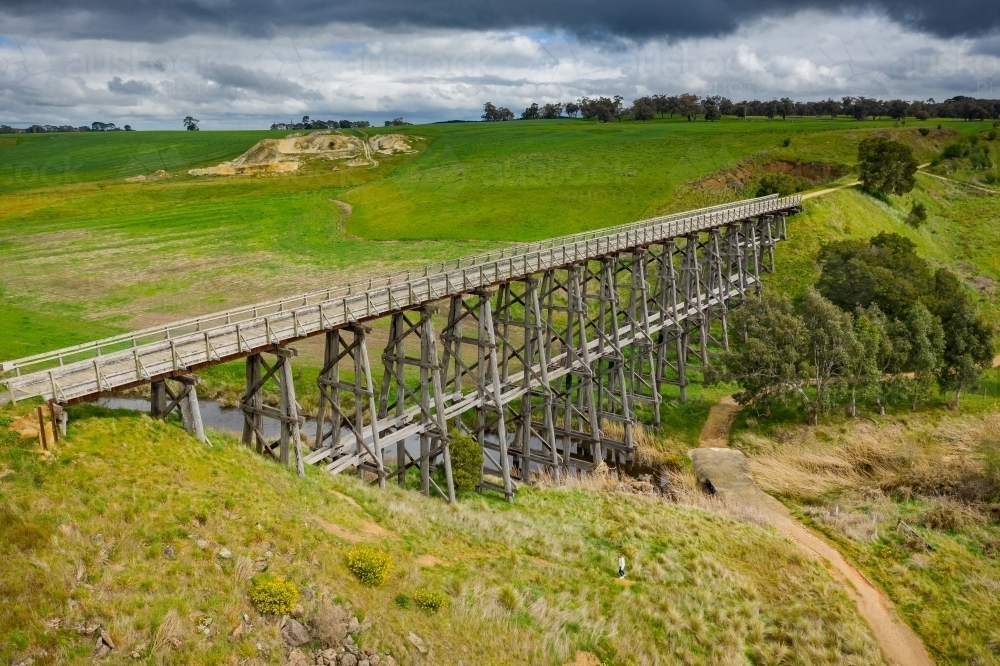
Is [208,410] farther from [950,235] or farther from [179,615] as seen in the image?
[950,235]

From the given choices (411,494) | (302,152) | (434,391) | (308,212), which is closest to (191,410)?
(411,494)

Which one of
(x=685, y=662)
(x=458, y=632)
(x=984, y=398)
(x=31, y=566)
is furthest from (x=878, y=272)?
(x=31, y=566)

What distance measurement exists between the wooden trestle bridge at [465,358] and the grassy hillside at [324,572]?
1.44 meters

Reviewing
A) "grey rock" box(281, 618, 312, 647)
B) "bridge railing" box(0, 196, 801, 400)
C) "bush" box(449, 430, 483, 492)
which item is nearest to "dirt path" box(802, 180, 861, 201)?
"bridge railing" box(0, 196, 801, 400)

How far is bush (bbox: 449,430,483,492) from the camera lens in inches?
1011

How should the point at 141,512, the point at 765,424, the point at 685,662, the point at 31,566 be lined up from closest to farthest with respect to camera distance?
the point at 31,566, the point at 141,512, the point at 685,662, the point at 765,424

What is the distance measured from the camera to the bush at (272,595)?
13.3 m

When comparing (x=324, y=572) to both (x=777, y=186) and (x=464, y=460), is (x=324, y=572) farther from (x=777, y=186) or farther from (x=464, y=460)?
(x=777, y=186)

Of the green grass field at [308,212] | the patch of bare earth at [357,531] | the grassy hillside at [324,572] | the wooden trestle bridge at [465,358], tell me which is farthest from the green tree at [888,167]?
the patch of bare earth at [357,531]

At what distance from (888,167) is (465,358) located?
146ft

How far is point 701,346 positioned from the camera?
42.2m

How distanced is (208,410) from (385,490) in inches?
752

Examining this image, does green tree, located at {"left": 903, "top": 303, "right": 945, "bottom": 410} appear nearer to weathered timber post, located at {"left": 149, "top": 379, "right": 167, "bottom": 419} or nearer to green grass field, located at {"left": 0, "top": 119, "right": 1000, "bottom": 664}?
green grass field, located at {"left": 0, "top": 119, "right": 1000, "bottom": 664}

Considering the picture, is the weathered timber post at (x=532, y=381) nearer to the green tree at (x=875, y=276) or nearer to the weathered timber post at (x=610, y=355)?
the weathered timber post at (x=610, y=355)
